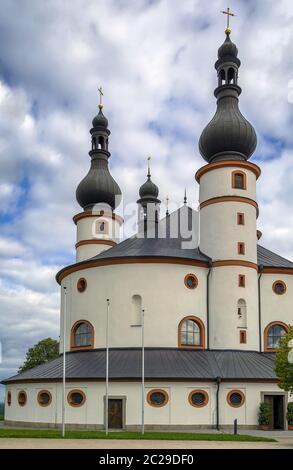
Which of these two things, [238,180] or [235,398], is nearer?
[235,398]

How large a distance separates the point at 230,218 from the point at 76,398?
15.8 meters

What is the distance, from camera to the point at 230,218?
1699 inches

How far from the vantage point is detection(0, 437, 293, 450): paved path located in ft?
78.1

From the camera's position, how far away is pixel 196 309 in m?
42.1

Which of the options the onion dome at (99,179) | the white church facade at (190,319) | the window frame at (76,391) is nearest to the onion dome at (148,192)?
the onion dome at (99,179)

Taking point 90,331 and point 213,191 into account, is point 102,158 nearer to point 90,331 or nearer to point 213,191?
point 213,191

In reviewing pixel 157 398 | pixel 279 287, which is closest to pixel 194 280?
pixel 279 287

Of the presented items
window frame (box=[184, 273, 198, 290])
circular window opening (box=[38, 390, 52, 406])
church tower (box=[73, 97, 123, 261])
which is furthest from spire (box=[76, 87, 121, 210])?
circular window opening (box=[38, 390, 52, 406])

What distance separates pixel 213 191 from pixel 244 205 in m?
2.38

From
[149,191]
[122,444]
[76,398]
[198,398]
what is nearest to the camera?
[122,444]

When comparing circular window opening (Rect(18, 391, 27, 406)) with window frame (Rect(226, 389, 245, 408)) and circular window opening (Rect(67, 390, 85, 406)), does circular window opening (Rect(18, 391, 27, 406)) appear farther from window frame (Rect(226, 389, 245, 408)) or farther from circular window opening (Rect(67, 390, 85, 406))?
window frame (Rect(226, 389, 245, 408))

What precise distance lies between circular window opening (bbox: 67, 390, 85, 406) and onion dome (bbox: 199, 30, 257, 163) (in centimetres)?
1890

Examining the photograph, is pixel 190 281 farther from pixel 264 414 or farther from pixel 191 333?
pixel 264 414
